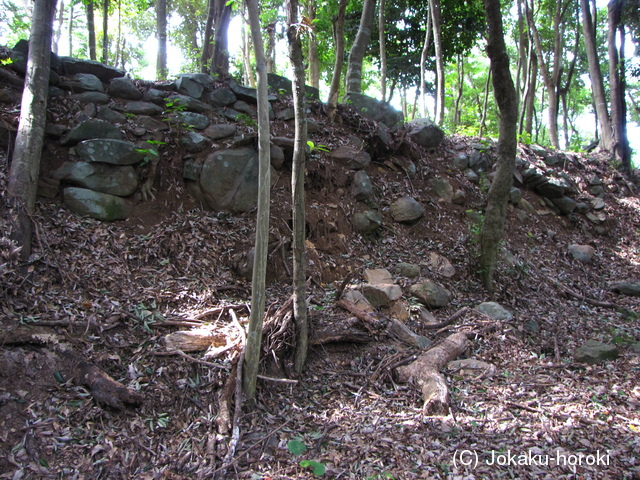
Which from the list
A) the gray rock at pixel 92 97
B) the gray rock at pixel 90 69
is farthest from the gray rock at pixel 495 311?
the gray rock at pixel 90 69

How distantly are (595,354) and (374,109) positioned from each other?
6482 millimetres

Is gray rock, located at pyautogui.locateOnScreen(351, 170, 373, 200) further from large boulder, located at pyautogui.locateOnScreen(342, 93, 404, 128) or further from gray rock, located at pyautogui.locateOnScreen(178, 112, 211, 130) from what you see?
gray rock, located at pyautogui.locateOnScreen(178, 112, 211, 130)

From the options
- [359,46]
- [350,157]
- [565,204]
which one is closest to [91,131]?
[350,157]

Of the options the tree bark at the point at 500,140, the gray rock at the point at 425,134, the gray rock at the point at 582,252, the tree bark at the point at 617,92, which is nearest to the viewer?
the tree bark at the point at 500,140

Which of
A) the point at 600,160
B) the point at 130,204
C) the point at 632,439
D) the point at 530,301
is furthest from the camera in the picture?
the point at 600,160

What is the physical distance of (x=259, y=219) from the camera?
3193 mm

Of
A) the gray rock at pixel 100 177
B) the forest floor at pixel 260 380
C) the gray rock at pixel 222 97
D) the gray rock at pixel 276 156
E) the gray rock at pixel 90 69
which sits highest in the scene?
the gray rock at pixel 90 69

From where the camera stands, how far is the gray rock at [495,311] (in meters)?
Answer: 5.47

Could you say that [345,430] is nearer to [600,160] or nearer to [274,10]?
[600,160]

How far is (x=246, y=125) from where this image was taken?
23.0 feet

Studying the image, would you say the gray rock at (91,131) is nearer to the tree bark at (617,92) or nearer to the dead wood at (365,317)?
the dead wood at (365,317)

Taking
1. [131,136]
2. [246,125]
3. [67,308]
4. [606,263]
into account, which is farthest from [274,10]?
[67,308]

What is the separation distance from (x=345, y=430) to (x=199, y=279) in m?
2.65

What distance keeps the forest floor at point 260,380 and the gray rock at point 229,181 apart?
259mm
